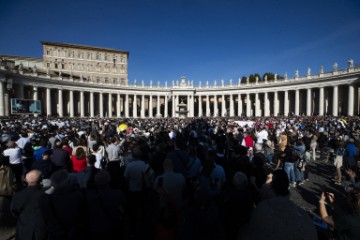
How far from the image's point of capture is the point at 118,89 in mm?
62188

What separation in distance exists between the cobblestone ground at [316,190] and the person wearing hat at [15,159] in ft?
30.6

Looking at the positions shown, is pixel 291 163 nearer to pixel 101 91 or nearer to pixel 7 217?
pixel 7 217

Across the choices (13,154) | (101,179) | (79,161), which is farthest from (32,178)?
(13,154)

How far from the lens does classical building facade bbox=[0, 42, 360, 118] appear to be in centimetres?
4138

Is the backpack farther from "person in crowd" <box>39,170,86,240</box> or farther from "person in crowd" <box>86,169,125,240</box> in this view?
"person in crowd" <box>86,169,125,240</box>

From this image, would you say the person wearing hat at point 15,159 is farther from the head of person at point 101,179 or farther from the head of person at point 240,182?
the head of person at point 240,182

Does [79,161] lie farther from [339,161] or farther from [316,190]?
[339,161]

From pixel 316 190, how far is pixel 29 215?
353 inches

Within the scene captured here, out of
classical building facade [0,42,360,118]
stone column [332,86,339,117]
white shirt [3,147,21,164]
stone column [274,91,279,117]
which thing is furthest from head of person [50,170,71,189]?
stone column [274,91,279,117]

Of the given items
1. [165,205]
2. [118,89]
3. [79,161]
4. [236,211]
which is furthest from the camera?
[118,89]

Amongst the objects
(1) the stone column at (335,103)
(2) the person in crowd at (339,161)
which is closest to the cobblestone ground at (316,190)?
(2) the person in crowd at (339,161)

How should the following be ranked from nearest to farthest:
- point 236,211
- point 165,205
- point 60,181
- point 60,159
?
point 165,205 → point 236,211 → point 60,181 → point 60,159

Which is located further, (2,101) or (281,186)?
(2,101)

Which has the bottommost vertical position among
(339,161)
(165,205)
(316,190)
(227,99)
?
(316,190)
